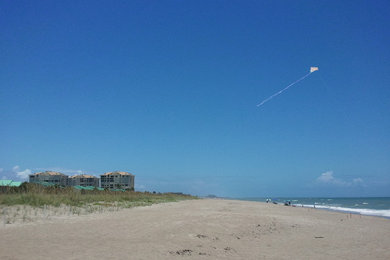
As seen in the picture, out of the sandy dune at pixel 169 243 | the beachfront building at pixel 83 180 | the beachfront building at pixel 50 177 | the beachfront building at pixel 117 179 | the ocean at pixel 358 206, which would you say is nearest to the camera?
the sandy dune at pixel 169 243

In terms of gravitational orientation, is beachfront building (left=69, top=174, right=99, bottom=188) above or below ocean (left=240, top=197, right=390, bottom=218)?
above

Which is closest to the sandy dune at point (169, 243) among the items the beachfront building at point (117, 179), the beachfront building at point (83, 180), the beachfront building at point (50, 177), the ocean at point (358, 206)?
the ocean at point (358, 206)

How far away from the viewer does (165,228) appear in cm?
1174

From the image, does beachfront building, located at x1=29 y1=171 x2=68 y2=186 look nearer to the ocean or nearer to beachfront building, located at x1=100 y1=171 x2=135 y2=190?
beachfront building, located at x1=100 y1=171 x2=135 y2=190

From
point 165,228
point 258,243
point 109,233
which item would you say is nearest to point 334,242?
point 258,243

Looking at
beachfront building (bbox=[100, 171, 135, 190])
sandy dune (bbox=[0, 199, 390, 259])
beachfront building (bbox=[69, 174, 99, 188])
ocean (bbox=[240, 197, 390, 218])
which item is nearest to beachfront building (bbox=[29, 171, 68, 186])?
beachfront building (bbox=[69, 174, 99, 188])

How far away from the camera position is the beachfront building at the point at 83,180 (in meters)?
92.9

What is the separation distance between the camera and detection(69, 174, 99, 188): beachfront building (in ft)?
305

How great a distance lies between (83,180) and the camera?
95.7m

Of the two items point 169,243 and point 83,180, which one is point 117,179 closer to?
point 83,180

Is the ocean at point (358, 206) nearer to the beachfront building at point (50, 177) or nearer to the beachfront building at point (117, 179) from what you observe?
the beachfront building at point (117, 179)

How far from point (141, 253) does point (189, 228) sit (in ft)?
14.2

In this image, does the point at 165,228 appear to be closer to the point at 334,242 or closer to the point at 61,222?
the point at 61,222

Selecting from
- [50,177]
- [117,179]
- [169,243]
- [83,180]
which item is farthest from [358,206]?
[83,180]
